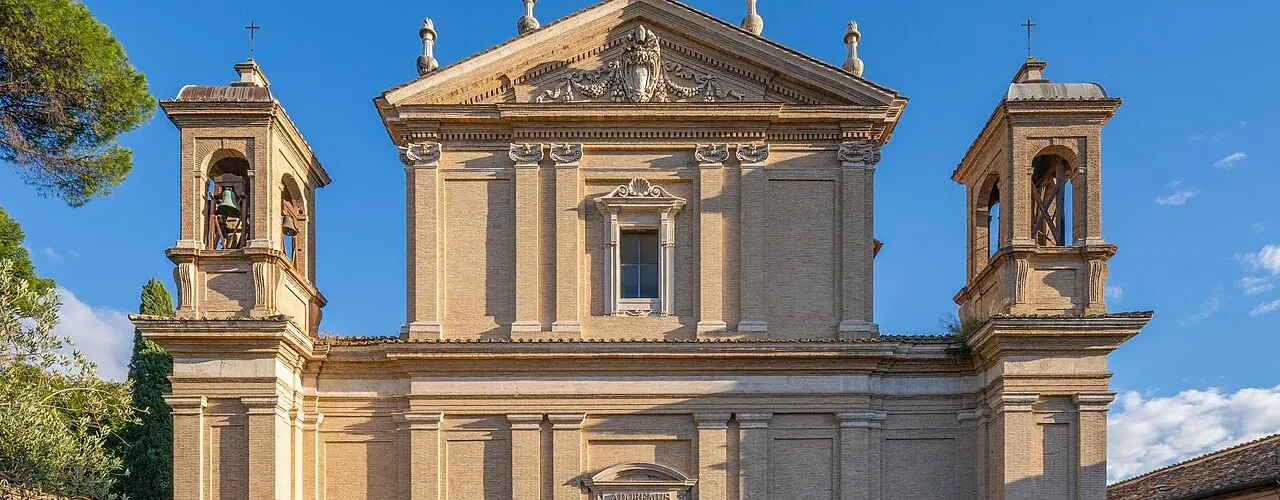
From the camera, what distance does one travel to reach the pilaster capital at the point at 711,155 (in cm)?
1838

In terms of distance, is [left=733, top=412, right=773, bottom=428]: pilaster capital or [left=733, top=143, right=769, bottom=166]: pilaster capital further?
[left=733, top=143, right=769, bottom=166]: pilaster capital

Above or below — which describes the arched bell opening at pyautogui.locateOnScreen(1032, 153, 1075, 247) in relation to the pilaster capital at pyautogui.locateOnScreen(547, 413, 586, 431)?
above

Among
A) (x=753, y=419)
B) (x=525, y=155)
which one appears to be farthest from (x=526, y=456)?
(x=525, y=155)

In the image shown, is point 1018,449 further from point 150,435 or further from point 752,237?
point 150,435

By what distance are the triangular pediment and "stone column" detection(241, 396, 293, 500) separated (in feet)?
15.3

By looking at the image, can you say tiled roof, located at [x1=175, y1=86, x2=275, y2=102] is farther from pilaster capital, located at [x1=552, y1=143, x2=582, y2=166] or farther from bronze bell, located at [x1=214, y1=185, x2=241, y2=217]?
pilaster capital, located at [x1=552, y1=143, x2=582, y2=166]

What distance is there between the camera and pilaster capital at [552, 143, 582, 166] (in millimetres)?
18344

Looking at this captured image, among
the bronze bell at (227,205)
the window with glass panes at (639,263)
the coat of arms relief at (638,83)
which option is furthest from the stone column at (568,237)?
the bronze bell at (227,205)

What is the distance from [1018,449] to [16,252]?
16503 millimetres

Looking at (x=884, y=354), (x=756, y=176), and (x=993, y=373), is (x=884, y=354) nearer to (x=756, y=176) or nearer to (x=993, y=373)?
(x=993, y=373)

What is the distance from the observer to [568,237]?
59.8ft

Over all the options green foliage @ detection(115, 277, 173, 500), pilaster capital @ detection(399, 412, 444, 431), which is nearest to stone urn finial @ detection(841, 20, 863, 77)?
pilaster capital @ detection(399, 412, 444, 431)

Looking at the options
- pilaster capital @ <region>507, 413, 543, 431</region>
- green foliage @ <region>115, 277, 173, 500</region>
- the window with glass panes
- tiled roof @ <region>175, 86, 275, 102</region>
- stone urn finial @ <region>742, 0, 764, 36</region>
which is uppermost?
stone urn finial @ <region>742, 0, 764, 36</region>

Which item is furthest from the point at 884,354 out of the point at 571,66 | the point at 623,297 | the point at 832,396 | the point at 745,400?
the point at 571,66
